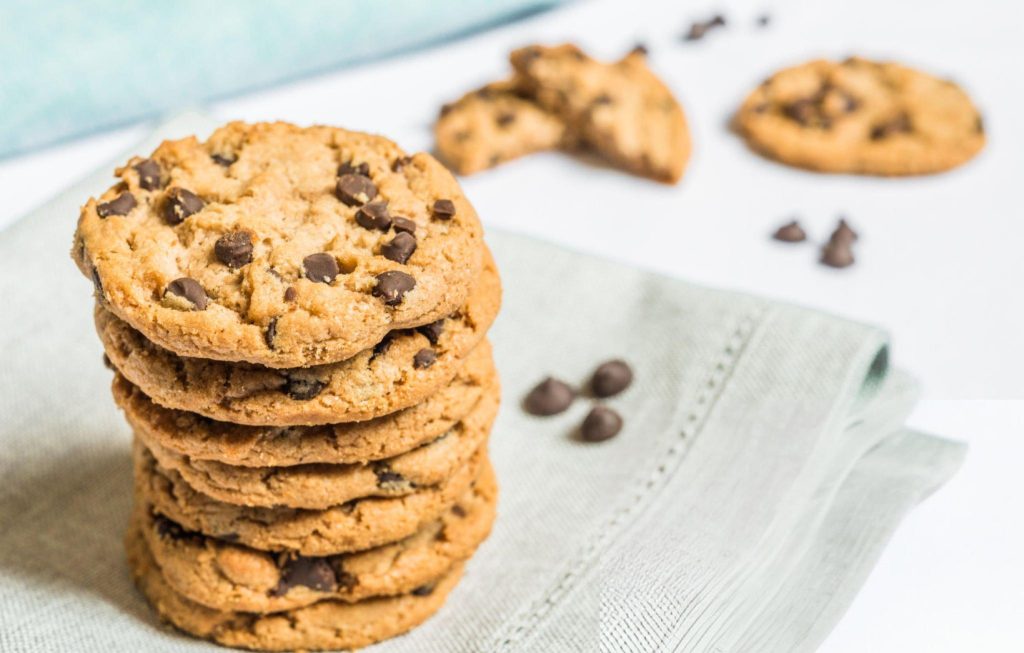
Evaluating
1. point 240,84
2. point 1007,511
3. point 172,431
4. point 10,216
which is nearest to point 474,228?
point 172,431

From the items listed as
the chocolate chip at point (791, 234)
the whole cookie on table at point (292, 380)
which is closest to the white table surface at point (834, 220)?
the chocolate chip at point (791, 234)

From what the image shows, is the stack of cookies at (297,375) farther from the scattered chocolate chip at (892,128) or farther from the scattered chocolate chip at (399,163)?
the scattered chocolate chip at (892,128)

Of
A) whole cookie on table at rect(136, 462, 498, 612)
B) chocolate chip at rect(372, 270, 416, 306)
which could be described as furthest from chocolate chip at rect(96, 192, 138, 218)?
whole cookie on table at rect(136, 462, 498, 612)

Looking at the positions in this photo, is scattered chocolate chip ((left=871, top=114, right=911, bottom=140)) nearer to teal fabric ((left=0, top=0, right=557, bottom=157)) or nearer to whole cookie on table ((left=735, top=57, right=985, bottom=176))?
whole cookie on table ((left=735, top=57, right=985, bottom=176))

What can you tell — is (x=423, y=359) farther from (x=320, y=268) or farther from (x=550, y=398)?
(x=550, y=398)

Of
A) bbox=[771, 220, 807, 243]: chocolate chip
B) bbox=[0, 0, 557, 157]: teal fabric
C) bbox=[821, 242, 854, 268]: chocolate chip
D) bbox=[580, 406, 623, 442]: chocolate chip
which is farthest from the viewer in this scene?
bbox=[0, 0, 557, 157]: teal fabric
